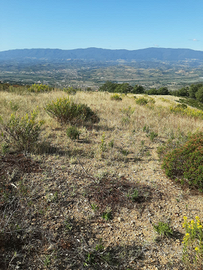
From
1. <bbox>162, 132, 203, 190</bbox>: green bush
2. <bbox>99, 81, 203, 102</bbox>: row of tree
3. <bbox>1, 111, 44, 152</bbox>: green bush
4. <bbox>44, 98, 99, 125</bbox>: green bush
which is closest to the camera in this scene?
<bbox>162, 132, 203, 190</bbox>: green bush

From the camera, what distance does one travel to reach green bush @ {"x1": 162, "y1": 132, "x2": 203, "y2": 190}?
3.46m

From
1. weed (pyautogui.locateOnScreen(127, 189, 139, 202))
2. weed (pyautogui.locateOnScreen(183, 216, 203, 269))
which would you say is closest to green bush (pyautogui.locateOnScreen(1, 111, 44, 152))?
weed (pyautogui.locateOnScreen(127, 189, 139, 202))

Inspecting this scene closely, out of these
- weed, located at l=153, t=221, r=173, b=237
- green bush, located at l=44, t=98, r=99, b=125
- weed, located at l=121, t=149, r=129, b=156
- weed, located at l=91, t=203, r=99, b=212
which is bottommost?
weed, located at l=153, t=221, r=173, b=237

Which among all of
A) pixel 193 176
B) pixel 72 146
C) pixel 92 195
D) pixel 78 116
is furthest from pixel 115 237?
pixel 78 116

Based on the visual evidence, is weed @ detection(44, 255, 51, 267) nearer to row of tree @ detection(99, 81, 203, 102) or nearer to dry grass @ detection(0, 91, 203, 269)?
dry grass @ detection(0, 91, 203, 269)

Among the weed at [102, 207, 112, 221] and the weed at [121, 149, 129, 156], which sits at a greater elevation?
the weed at [121, 149, 129, 156]

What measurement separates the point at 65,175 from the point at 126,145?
Answer: 228cm

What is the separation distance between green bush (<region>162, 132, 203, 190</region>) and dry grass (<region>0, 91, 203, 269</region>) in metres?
0.26

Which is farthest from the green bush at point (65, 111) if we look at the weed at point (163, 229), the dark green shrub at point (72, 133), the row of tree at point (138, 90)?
the row of tree at point (138, 90)

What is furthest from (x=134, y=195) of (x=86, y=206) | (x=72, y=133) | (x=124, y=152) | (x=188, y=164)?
(x=72, y=133)

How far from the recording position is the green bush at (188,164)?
346 centimetres

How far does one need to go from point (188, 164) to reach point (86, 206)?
2288 millimetres

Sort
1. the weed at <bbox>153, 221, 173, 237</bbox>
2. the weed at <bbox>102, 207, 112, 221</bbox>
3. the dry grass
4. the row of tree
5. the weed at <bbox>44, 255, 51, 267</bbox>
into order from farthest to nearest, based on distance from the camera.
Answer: the row of tree → the weed at <bbox>102, 207, 112, 221</bbox> → the weed at <bbox>153, 221, 173, 237</bbox> → the dry grass → the weed at <bbox>44, 255, 51, 267</bbox>

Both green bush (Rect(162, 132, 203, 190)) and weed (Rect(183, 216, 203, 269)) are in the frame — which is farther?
green bush (Rect(162, 132, 203, 190))
